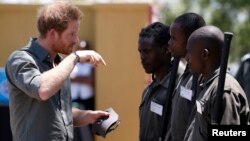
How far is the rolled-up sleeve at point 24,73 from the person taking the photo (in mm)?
4129

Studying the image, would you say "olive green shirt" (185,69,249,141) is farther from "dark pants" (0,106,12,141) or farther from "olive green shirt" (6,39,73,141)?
"dark pants" (0,106,12,141)

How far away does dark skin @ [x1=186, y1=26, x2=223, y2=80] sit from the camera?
4090 millimetres

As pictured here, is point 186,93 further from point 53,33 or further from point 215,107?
point 53,33

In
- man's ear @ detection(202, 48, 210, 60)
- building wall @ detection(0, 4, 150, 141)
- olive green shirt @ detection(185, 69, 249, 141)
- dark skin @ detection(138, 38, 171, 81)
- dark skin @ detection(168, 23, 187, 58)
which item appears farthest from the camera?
building wall @ detection(0, 4, 150, 141)

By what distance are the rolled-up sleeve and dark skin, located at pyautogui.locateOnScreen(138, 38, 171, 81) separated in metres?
1.18

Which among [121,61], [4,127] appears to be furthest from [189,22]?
[121,61]

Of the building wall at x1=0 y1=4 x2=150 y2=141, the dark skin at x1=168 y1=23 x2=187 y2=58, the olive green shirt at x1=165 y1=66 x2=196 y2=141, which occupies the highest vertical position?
the dark skin at x1=168 y1=23 x2=187 y2=58

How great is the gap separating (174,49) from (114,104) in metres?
3.83

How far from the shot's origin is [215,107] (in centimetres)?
380

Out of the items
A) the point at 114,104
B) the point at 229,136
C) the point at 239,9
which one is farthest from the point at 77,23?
the point at 239,9

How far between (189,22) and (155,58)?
50cm

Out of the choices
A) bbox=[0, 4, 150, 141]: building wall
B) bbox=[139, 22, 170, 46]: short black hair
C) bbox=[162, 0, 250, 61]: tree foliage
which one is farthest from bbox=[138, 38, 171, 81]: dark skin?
bbox=[162, 0, 250, 61]: tree foliage

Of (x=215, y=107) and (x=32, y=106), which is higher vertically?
(x=215, y=107)

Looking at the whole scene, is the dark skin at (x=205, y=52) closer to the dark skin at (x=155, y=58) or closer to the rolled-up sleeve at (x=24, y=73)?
the rolled-up sleeve at (x=24, y=73)
